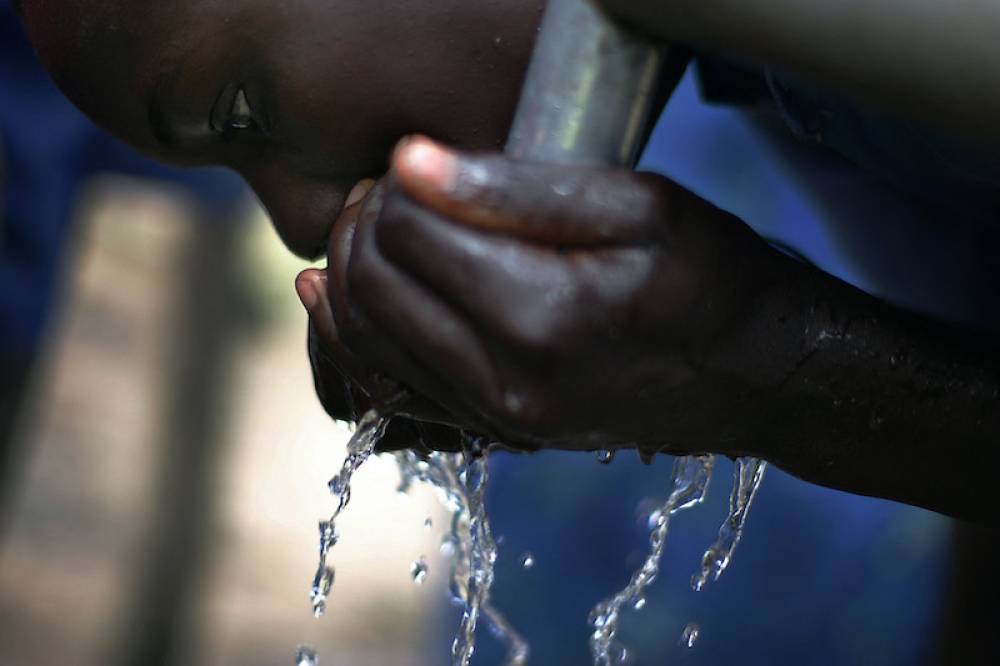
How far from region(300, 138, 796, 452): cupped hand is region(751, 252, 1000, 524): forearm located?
0.05m

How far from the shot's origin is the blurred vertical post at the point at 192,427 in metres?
2.08

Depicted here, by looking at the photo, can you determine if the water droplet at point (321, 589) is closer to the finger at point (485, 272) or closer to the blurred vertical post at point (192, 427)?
the finger at point (485, 272)

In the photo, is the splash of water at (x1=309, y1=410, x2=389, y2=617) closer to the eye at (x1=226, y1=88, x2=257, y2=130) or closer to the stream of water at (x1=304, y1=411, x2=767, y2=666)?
the stream of water at (x1=304, y1=411, x2=767, y2=666)

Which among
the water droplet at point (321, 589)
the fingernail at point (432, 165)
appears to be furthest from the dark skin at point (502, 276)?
the water droplet at point (321, 589)

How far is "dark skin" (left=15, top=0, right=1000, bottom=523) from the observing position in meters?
0.54

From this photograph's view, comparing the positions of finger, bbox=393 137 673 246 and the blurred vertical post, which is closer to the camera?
finger, bbox=393 137 673 246

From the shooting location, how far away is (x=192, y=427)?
6.84ft

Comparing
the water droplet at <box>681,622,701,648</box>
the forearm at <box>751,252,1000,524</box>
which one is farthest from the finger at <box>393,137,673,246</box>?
the water droplet at <box>681,622,701,648</box>

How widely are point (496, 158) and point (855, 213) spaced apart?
0.62 m

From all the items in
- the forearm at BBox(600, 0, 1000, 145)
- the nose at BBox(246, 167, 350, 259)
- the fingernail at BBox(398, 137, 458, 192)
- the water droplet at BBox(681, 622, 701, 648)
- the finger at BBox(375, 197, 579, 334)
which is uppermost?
the nose at BBox(246, 167, 350, 259)

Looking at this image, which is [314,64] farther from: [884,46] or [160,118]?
[884,46]

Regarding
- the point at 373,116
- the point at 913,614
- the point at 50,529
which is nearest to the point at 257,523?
the point at 50,529

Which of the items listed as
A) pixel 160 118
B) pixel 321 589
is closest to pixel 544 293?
pixel 160 118

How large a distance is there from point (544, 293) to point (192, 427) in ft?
5.38
